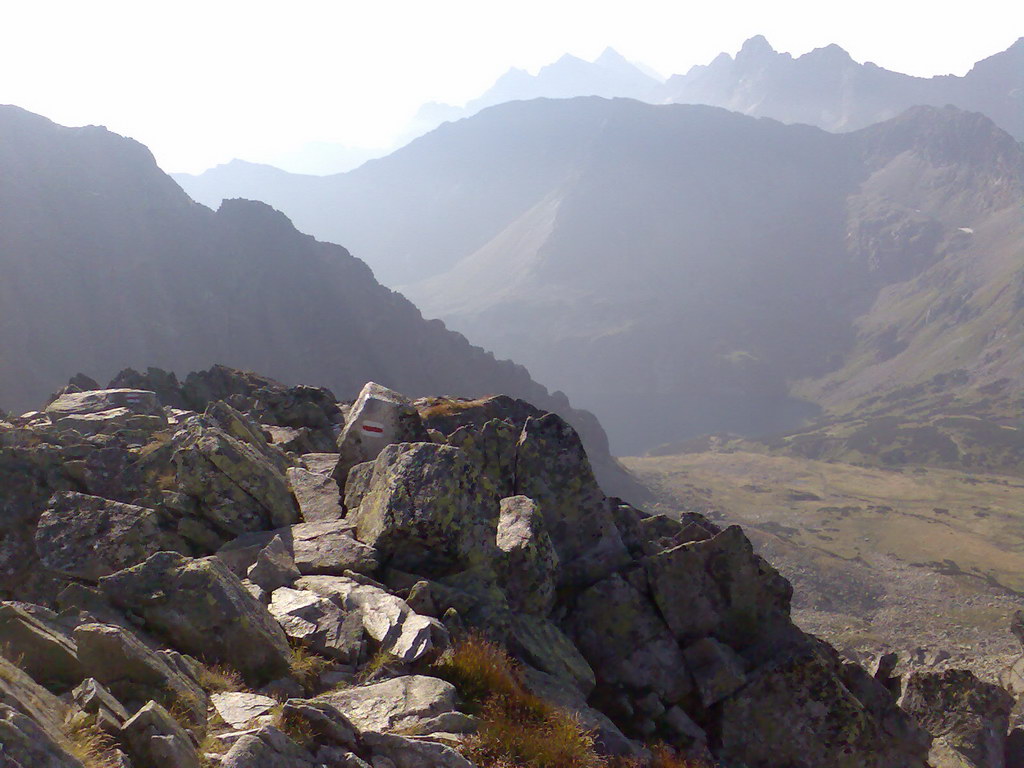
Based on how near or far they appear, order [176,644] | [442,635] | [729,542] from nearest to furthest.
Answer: [176,644], [442,635], [729,542]

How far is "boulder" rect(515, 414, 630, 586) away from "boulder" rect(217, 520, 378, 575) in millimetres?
7131

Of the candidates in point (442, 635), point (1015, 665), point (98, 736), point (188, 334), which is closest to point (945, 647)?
point (1015, 665)

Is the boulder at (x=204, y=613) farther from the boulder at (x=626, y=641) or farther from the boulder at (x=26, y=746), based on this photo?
the boulder at (x=626, y=641)

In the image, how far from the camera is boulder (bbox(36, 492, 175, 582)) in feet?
52.0

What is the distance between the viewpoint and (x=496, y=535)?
19453 mm

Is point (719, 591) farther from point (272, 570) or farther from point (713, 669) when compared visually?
point (272, 570)

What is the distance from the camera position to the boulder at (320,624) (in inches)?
515

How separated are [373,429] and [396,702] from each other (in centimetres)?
→ 1530

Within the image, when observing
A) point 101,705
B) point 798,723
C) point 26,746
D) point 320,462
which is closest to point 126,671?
point 101,705

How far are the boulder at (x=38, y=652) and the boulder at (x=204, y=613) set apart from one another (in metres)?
2.45

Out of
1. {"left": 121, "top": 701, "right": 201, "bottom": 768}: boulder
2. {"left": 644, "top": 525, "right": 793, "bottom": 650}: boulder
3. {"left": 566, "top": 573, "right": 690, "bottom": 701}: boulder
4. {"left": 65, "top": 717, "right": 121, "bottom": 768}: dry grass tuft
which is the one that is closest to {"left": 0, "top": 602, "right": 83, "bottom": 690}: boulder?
{"left": 65, "top": 717, "right": 121, "bottom": 768}: dry grass tuft

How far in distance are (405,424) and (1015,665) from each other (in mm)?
57099

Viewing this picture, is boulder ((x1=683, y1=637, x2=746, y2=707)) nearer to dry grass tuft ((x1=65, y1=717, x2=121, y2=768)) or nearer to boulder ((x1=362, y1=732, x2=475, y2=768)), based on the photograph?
boulder ((x1=362, y1=732, x2=475, y2=768))

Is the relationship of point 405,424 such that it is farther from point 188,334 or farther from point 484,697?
point 188,334
